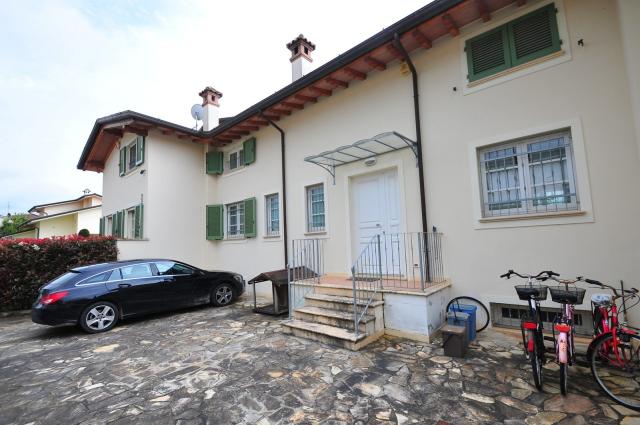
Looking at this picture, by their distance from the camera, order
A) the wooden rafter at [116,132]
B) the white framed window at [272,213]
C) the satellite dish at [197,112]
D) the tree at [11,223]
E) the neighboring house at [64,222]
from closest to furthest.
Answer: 1. the white framed window at [272,213]
2. the wooden rafter at [116,132]
3. the satellite dish at [197,112]
4. the neighboring house at [64,222]
5. the tree at [11,223]

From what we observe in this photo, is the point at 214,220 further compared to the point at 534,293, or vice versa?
the point at 214,220

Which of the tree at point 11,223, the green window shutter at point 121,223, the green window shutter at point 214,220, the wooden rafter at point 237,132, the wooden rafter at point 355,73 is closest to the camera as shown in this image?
the wooden rafter at point 355,73

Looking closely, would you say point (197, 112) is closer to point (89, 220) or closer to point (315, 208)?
point (315, 208)

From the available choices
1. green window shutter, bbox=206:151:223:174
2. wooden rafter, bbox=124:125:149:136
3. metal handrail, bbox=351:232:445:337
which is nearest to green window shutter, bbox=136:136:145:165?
wooden rafter, bbox=124:125:149:136

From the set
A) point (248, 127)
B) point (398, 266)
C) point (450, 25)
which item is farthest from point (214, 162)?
point (450, 25)

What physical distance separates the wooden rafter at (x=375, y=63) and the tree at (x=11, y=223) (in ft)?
97.2

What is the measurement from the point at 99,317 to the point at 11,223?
29679 mm

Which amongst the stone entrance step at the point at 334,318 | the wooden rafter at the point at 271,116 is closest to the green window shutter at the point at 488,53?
the stone entrance step at the point at 334,318

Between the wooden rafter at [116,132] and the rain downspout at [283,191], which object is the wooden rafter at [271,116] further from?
the wooden rafter at [116,132]

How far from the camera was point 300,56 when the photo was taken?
8.51 metres

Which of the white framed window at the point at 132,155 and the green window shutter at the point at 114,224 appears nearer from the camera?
the white framed window at the point at 132,155

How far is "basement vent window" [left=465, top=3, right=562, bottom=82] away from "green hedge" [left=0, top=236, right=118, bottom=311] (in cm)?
1025

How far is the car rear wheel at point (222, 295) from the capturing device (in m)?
7.24

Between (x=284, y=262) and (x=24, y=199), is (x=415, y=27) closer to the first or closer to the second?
(x=284, y=262)
